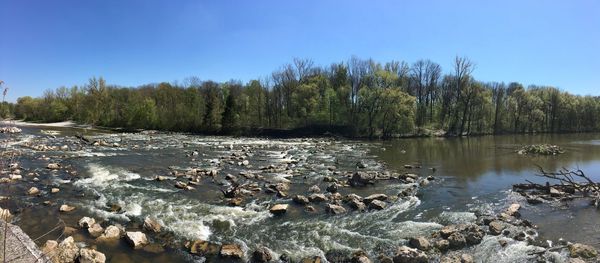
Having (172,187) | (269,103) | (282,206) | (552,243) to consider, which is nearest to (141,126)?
(269,103)

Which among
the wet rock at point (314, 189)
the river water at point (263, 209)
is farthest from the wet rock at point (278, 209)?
the wet rock at point (314, 189)

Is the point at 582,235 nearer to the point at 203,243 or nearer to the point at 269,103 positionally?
the point at 203,243

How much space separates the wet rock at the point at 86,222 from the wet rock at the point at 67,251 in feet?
7.43

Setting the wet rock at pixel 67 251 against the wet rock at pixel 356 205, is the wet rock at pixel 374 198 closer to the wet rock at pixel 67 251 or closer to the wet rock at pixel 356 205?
the wet rock at pixel 356 205

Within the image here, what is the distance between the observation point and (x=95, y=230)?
1295 cm

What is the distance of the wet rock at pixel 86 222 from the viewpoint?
1338cm

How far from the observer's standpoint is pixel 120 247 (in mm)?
11789

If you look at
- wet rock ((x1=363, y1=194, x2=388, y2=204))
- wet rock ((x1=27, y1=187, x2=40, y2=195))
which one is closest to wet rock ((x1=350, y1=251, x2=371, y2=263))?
wet rock ((x1=363, y1=194, x2=388, y2=204))

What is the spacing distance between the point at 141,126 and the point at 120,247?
77468 mm

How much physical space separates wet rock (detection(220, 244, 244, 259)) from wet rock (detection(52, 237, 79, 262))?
4072 millimetres

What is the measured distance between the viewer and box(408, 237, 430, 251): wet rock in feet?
39.4

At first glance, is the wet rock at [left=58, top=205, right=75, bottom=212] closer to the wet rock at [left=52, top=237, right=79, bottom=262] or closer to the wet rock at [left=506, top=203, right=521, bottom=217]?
the wet rock at [left=52, top=237, right=79, bottom=262]

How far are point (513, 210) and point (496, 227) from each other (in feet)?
9.72

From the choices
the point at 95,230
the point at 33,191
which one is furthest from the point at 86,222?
the point at 33,191
